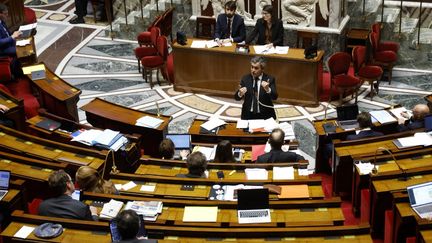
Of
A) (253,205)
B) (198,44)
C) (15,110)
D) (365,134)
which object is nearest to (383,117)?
(365,134)

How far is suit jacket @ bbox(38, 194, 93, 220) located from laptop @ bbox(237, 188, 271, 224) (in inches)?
53.6

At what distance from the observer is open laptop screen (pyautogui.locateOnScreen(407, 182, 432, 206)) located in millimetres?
6309

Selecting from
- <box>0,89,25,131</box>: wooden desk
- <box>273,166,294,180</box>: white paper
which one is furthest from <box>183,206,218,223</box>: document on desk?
<box>0,89,25,131</box>: wooden desk

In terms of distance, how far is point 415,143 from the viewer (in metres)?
7.91

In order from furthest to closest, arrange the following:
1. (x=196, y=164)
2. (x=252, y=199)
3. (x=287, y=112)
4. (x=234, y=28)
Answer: (x=234, y=28) → (x=287, y=112) → (x=196, y=164) → (x=252, y=199)

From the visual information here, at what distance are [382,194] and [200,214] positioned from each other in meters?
1.77

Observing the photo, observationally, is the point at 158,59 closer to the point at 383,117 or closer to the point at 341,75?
the point at 341,75

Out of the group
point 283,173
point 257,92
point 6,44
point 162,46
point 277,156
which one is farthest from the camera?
point 162,46

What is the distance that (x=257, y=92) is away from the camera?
910cm

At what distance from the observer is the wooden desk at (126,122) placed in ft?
29.9

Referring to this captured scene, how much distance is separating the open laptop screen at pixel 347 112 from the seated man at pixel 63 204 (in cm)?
374

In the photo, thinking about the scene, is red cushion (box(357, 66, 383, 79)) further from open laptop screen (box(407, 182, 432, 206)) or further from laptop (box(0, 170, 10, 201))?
laptop (box(0, 170, 10, 201))

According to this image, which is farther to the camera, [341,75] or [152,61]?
[152,61]

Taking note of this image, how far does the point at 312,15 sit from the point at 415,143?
483 cm
